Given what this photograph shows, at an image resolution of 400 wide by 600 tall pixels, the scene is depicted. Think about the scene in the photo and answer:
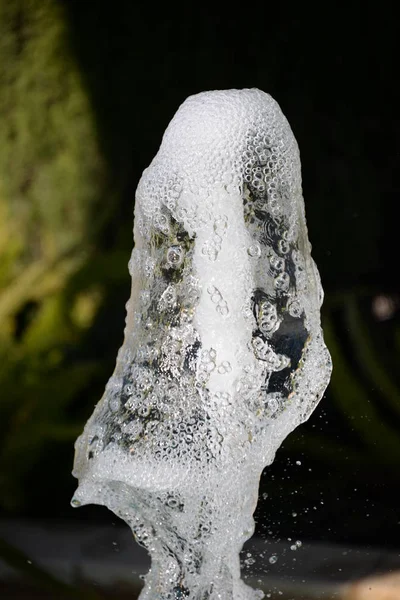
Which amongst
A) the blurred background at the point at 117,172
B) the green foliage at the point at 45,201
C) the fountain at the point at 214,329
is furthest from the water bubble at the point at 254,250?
the green foliage at the point at 45,201

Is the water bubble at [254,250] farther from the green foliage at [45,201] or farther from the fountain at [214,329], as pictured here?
the green foliage at [45,201]

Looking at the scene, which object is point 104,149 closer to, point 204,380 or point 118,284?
point 118,284

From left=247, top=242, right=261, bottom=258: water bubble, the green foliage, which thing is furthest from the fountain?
the green foliage

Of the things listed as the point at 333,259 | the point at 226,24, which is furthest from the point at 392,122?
the point at 226,24

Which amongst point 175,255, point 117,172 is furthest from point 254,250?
point 117,172

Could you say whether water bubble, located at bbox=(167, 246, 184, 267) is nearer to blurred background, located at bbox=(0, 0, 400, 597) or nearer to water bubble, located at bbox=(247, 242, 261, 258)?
water bubble, located at bbox=(247, 242, 261, 258)

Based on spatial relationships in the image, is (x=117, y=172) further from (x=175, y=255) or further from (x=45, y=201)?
(x=175, y=255)
